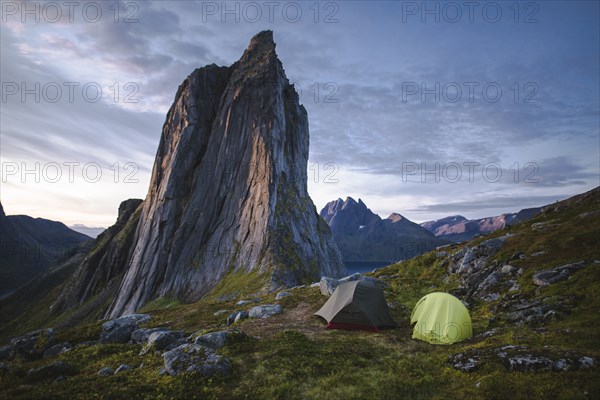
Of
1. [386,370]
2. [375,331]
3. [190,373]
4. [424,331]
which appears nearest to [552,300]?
[424,331]

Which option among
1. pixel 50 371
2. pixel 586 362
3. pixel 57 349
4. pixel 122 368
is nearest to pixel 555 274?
pixel 586 362

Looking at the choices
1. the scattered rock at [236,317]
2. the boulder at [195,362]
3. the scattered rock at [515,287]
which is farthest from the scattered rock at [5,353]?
the scattered rock at [515,287]

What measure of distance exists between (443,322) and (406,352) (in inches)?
134

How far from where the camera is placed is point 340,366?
47.8 ft

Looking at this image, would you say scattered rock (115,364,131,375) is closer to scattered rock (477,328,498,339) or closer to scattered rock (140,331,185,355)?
scattered rock (140,331,185,355)

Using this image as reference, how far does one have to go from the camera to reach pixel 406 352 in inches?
656

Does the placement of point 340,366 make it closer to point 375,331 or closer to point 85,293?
point 375,331

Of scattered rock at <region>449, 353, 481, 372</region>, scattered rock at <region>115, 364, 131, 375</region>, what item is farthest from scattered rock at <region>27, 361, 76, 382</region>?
scattered rock at <region>449, 353, 481, 372</region>

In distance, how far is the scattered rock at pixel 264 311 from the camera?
24703 mm

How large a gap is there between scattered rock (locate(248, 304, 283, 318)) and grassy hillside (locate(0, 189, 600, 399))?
730mm

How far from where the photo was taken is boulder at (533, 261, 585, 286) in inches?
811

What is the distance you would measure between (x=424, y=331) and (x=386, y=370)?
18.9 ft

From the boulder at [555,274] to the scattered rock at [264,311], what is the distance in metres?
18.7

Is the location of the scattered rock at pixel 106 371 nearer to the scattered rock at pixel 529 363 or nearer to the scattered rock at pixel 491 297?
the scattered rock at pixel 529 363
